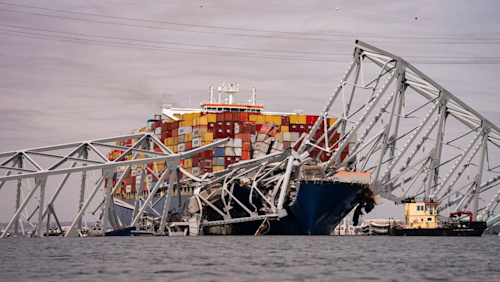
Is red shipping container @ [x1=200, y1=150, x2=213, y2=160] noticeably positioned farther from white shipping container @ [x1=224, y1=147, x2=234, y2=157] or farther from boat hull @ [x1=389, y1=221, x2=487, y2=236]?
boat hull @ [x1=389, y1=221, x2=487, y2=236]

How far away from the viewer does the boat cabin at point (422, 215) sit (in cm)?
7938

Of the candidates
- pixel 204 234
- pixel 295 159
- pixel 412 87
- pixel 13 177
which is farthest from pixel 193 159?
pixel 13 177

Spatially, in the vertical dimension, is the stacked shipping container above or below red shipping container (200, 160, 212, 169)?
above

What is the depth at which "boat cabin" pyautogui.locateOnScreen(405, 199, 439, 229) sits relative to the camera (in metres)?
79.4

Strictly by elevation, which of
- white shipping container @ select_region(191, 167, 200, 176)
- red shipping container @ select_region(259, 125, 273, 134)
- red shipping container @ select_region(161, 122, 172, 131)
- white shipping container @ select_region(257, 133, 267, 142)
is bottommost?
white shipping container @ select_region(191, 167, 200, 176)

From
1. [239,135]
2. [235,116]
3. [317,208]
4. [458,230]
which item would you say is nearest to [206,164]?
[239,135]

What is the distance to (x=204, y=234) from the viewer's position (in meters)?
92.2

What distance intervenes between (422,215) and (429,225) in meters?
1.24

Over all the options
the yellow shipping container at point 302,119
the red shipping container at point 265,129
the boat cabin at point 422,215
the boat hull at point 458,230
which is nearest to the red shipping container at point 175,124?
the red shipping container at point 265,129

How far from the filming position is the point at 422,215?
261 ft

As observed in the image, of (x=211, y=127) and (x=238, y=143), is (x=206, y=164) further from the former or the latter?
(x=211, y=127)

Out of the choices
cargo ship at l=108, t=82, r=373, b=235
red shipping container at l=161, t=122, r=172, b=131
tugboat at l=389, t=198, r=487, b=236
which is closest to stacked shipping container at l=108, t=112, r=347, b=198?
cargo ship at l=108, t=82, r=373, b=235

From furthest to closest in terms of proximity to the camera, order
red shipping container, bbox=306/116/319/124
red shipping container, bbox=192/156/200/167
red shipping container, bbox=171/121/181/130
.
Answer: red shipping container, bbox=171/121/181/130
red shipping container, bbox=192/156/200/167
red shipping container, bbox=306/116/319/124

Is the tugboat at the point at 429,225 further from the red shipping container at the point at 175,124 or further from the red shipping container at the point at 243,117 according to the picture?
the red shipping container at the point at 175,124
